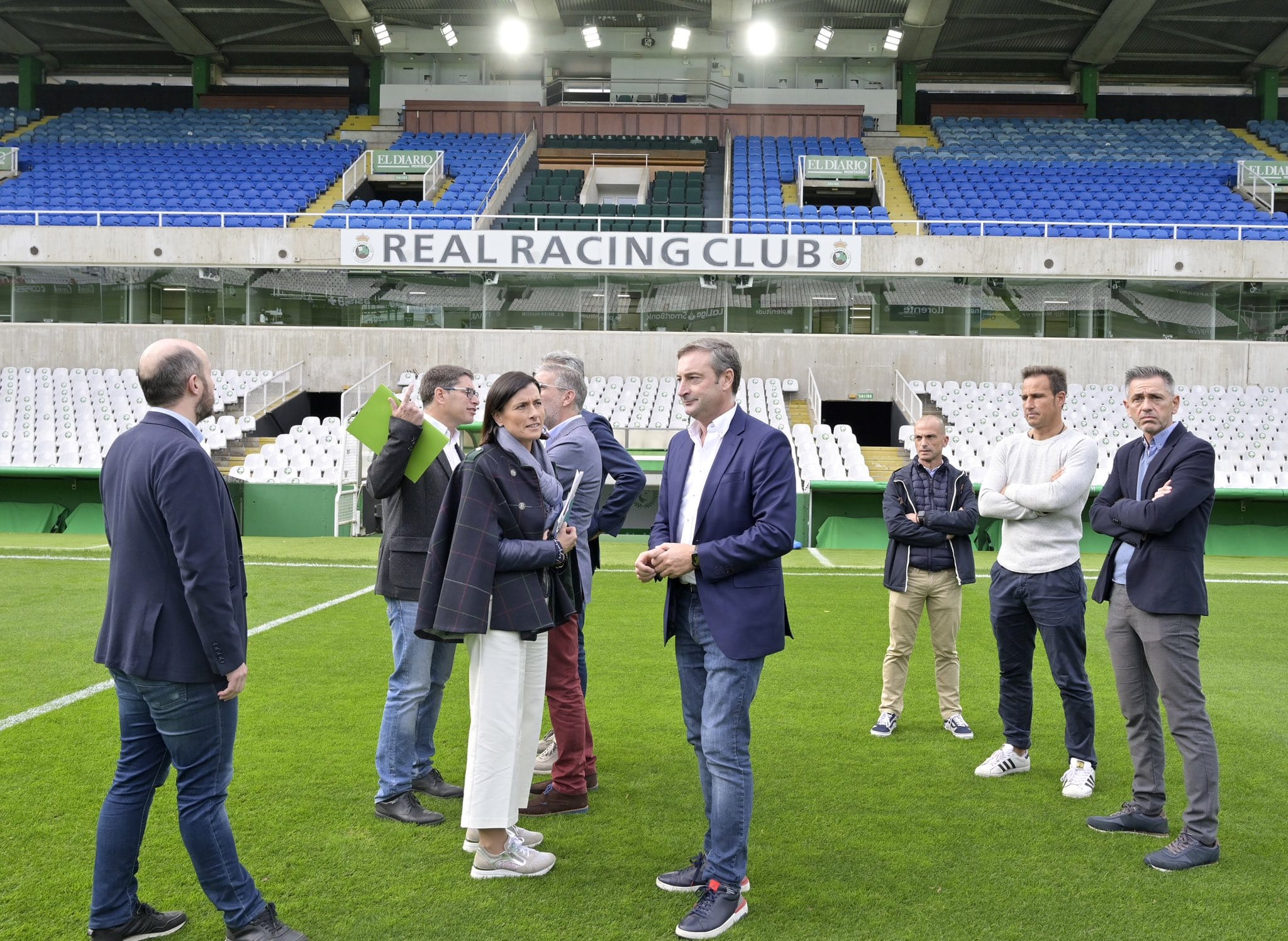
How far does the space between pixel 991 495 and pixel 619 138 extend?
29.4 metres

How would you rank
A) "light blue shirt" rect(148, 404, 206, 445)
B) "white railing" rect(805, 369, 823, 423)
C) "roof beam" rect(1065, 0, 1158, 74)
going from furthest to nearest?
"roof beam" rect(1065, 0, 1158, 74)
"white railing" rect(805, 369, 823, 423)
"light blue shirt" rect(148, 404, 206, 445)

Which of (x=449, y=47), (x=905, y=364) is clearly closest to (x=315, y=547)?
(x=905, y=364)

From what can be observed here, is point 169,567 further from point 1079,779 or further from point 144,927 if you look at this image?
point 1079,779

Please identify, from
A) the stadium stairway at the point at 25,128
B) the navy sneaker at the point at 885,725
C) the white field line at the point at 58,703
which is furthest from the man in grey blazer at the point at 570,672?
the stadium stairway at the point at 25,128

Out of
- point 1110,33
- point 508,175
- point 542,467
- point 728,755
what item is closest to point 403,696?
point 542,467

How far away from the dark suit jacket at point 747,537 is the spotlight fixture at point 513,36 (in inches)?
1265

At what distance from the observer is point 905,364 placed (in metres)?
23.5

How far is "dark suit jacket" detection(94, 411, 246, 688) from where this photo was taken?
3195mm

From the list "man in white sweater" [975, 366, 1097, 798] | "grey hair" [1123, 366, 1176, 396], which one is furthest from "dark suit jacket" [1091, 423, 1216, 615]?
"man in white sweater" [975, 366, 1097, 798]

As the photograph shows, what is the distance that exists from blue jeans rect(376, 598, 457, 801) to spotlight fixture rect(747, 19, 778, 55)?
31.8 meters

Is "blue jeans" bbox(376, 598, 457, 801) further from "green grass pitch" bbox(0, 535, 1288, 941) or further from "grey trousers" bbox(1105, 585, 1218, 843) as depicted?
"grey trousers" bbox(1105, 585, 1218, 843)

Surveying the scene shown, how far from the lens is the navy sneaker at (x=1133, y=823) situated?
4559mm

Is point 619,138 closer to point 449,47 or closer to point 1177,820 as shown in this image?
point 449,47

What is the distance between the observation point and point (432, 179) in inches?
1110
